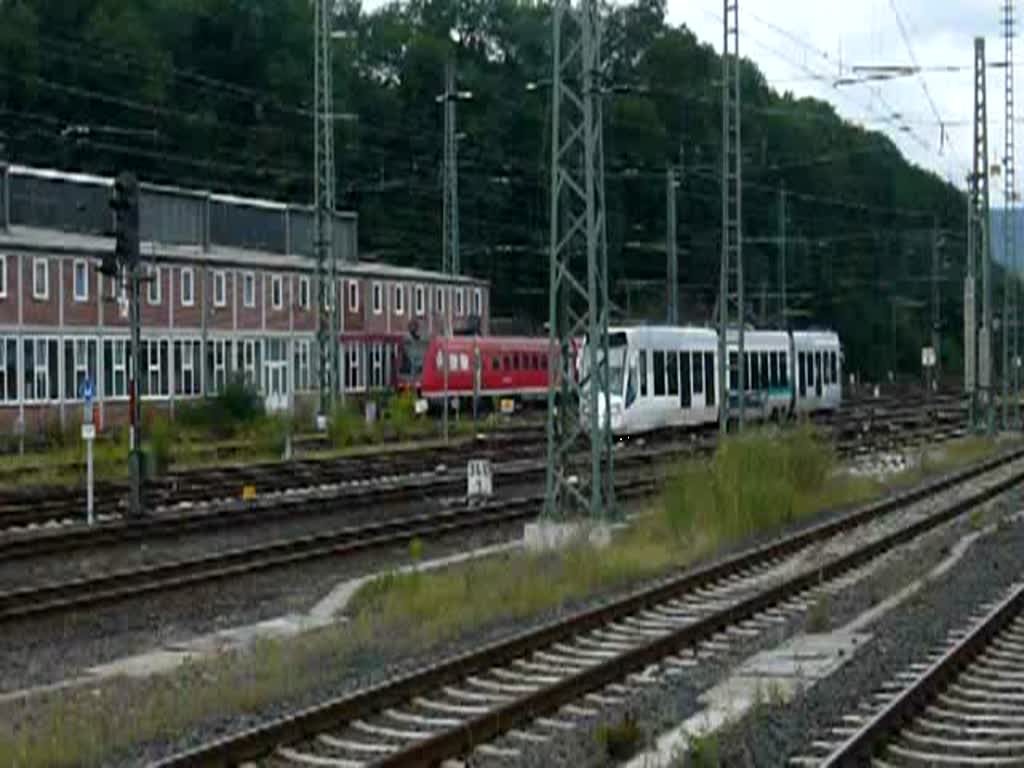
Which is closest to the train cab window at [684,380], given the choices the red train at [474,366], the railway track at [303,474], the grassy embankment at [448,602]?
the railway track at [303,474]

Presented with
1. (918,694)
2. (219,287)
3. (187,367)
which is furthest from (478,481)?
(219,287)

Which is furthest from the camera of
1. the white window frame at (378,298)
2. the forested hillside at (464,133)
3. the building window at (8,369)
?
the forested hillside at (464,133)

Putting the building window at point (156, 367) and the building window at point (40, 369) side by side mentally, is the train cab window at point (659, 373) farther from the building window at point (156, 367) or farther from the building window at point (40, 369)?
the building window at point (156, 367)

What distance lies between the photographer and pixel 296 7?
101938mm

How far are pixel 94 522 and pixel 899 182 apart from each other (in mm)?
108410

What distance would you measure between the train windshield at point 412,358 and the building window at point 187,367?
9068 millimetres

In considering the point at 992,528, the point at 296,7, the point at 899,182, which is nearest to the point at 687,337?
the point at 992,528

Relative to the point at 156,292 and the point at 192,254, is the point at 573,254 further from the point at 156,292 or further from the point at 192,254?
the point at 192,254

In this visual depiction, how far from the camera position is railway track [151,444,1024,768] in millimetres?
11688

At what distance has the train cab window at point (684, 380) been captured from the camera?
4997 centimetres

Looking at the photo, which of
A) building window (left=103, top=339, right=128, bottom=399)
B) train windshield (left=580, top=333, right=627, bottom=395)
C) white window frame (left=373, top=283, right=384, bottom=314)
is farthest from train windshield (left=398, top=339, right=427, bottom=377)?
train windshield (left=580, top=333, right=627, bottom=395)

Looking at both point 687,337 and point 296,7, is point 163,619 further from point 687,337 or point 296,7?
point 296,7

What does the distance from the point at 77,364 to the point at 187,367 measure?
6.66 m

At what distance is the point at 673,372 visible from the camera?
49.5 meters
